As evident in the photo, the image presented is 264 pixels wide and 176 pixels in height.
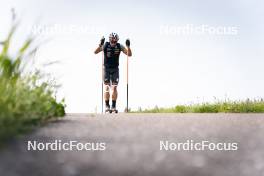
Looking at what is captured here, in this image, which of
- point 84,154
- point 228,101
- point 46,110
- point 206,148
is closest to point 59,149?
point 84,154

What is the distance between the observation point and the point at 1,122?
564 centimetres

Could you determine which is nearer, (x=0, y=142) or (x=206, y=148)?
(x=0, y=142)

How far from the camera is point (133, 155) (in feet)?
17.4

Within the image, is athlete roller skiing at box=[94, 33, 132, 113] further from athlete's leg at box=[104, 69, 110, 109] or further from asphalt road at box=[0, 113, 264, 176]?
asphalt road at box=[0, 113, 264, 176]

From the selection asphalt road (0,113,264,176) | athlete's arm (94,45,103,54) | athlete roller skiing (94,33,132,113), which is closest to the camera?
asphalt road (0,113,264,176)

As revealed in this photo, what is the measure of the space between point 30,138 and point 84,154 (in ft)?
3.05

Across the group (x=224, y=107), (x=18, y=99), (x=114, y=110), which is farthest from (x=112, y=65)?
(x=18, y=99)

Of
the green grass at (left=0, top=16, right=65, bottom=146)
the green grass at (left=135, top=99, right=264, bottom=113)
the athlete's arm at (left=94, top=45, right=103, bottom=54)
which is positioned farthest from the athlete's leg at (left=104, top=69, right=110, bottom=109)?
the green grass at (left=0, top=16, right=65, bottom=146)

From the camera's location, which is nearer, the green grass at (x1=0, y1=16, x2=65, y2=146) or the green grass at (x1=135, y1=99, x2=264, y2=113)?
the green grass at (x1=0, y1=16, x2=65, y2=146)

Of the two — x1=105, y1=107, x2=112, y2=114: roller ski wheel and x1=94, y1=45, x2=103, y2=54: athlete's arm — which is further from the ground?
x1=94, y1=45, x2=103, y2=54: athlete's arm

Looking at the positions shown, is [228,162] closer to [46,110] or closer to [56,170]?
[56,170]

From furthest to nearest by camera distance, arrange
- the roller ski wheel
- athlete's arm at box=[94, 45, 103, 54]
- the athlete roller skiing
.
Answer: athlete's arm at box=[94, 45, 103, 54] → the athlete roller skiing → the roller ski wheel

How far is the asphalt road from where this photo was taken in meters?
4.69

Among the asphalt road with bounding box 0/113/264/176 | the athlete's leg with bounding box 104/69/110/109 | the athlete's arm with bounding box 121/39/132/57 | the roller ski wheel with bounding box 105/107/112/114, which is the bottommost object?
the asphalt road with bounding box 0/113/264/176
